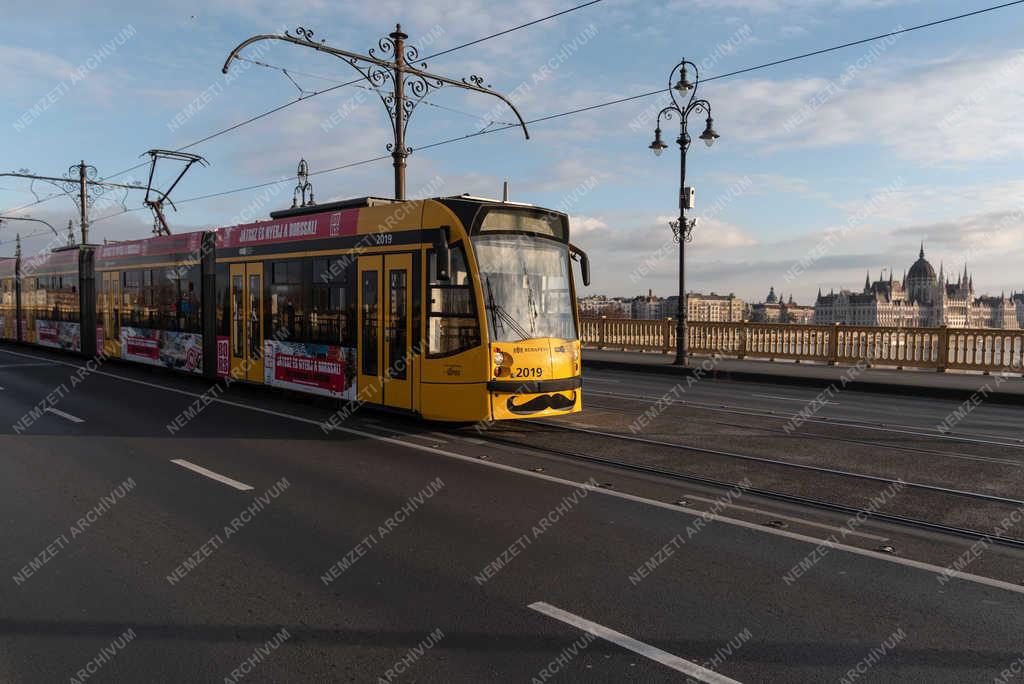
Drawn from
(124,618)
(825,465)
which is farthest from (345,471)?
(825,465)

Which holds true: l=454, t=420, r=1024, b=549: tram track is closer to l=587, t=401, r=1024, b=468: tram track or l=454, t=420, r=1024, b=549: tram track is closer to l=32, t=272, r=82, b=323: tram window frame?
l=587, t=401, r=1024, b=468: tram track

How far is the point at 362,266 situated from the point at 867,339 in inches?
621

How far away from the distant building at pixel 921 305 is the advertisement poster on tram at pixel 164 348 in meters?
137

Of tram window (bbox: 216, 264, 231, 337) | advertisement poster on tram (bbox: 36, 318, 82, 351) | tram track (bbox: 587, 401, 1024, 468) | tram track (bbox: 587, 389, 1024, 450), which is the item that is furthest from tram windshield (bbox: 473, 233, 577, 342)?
advertisement poster on tram (bbox: 36, 318, 82, 351)

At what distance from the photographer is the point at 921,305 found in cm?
14875

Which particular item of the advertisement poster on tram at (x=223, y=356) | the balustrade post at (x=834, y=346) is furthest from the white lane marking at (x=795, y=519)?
the balustrade post at (x=834, y=346)

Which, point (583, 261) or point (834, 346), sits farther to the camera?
point (834, 346)

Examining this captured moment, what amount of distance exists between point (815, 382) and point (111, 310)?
18785mm

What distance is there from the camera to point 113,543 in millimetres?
5750

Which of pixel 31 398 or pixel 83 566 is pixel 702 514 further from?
pixel 31 398

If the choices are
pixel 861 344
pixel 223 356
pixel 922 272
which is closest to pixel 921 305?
pixel 922 272

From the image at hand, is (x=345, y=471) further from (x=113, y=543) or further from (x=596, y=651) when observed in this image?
(x=596, y=651)

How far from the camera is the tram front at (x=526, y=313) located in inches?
390

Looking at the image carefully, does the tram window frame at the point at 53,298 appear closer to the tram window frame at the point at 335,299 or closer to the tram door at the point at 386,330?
the tram window frame at the point at 335,299
